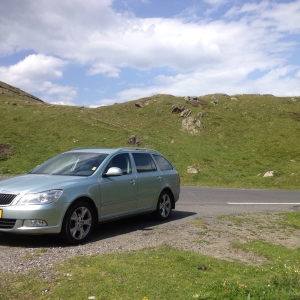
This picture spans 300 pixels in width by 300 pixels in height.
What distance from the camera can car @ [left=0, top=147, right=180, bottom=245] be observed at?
7.07 metres

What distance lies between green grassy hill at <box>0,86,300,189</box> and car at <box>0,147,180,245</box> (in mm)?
13982

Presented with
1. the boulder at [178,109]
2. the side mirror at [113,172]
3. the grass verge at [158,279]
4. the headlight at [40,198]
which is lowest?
the grass verge at [158,279]

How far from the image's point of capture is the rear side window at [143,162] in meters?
9.67

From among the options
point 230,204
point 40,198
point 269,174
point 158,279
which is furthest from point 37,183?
point 269,174

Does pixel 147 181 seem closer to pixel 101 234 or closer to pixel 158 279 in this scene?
pixel 101 234

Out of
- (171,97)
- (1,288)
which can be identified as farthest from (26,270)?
(171,97)

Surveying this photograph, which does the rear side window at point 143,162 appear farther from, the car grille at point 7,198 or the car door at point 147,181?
the car grille at point 7,198

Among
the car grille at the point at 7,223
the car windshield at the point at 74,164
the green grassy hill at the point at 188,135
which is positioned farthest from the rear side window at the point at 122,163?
the green grassy hill at the point at 188,135

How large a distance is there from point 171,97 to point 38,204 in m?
43.0

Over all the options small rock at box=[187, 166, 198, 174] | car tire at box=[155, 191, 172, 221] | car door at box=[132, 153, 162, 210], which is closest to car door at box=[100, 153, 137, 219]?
car door at box=[132, 153, 162, 210]

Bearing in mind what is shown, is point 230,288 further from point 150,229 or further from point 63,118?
point 63,118

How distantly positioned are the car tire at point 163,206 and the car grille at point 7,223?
386 centimetres

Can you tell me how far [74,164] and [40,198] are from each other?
5.61 feet

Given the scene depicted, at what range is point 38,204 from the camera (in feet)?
23.1
